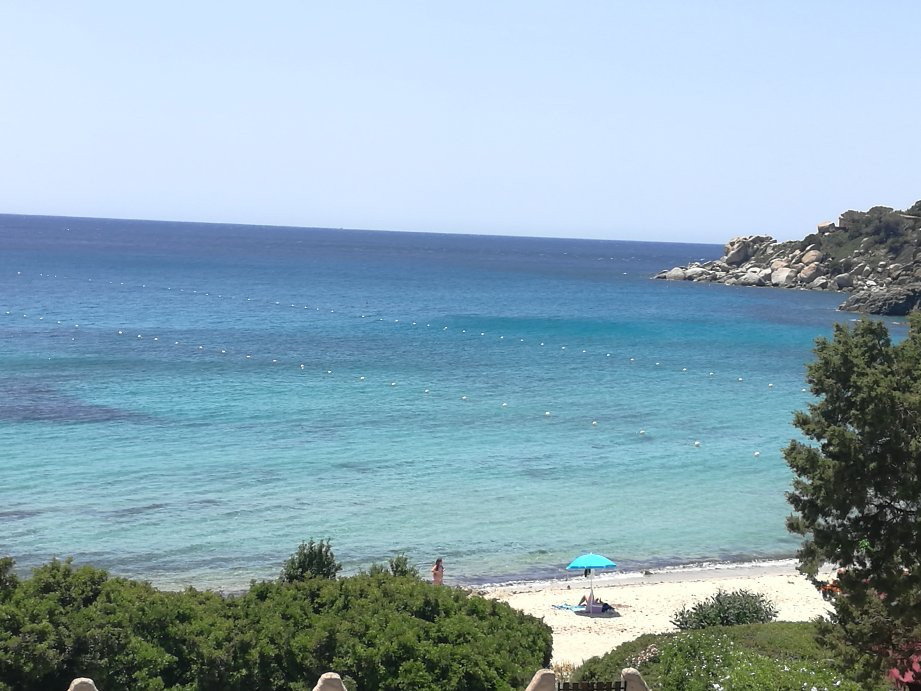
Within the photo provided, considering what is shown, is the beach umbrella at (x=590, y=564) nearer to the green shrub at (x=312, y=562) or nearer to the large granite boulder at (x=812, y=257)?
the green shrub at (x=312, y=562)

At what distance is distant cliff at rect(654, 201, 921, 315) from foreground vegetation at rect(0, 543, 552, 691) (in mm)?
96707

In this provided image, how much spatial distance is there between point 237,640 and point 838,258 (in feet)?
390

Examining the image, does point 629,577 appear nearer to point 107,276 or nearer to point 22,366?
point 22,366

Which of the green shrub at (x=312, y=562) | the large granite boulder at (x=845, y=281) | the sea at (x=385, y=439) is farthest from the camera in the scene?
the large granite boulder at (x=845, y=281)

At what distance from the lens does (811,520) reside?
505 inches

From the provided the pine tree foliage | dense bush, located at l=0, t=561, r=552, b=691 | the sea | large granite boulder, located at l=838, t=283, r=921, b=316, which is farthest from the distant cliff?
dense bush, located at l=0, t=561, r=552, b=691

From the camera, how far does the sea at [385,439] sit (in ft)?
85.0

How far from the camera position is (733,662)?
12461mm

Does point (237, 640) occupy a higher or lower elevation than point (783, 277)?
lower

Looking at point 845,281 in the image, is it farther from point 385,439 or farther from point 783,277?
point 385,439

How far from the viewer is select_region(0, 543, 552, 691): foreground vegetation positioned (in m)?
10.6

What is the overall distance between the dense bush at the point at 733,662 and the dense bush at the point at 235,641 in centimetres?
151

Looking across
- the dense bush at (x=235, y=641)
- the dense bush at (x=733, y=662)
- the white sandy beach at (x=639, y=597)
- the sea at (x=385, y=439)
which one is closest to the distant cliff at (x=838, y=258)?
the sea at (x=385, y=439)

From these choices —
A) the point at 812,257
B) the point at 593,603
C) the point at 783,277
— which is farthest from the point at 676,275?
the point at 593,603
